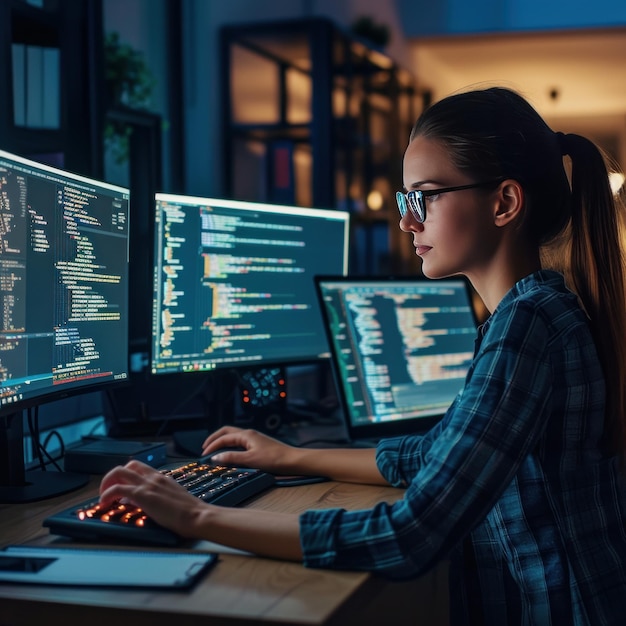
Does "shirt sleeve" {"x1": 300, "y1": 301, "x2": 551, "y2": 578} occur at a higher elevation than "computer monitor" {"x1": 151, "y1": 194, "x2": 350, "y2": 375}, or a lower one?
lower

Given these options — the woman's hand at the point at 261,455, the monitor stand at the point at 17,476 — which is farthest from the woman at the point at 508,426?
the monitor stand at the point at 17,476

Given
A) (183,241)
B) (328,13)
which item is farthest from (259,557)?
(328,13)

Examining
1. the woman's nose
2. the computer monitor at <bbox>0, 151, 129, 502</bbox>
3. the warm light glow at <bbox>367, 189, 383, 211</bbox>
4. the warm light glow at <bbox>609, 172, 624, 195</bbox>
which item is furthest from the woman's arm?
the warm light glow at <bbox>367, 189, 383, 211</bbox>

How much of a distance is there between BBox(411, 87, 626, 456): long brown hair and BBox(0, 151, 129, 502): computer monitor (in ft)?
1.80

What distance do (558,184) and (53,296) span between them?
0.75m

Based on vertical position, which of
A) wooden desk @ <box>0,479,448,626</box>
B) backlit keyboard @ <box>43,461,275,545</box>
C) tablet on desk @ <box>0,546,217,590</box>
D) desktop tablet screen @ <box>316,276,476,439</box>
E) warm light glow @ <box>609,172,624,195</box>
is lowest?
wooden desk @ <box>0,479,448,626</box>

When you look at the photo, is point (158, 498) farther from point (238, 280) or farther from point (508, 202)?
point (238, 280)

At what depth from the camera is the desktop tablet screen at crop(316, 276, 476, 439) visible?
170 cm

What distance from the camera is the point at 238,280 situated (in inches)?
69.7

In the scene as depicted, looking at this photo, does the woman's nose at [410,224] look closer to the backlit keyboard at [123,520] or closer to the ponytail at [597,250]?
the ponytail at [597,250]

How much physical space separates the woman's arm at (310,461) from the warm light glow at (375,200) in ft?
11.8

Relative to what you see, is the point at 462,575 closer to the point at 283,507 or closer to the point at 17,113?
the point at 283,507

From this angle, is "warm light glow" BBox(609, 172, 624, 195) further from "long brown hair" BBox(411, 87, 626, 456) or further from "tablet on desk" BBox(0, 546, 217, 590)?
"tablet on desk" BBox(0, 546, 217, 590)

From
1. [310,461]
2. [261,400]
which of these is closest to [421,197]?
[310,461]
